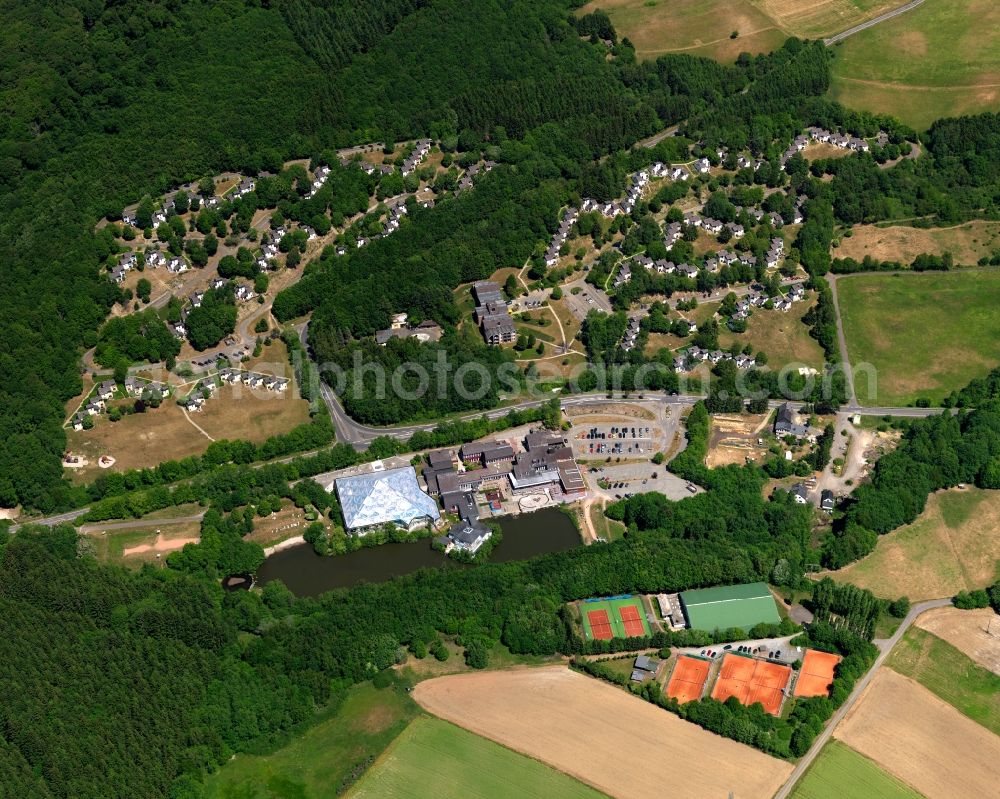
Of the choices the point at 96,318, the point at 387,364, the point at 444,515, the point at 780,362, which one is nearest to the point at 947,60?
the point at 780,362

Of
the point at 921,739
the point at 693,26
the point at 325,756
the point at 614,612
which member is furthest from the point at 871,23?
the point at 325,756

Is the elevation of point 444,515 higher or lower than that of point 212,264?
lower

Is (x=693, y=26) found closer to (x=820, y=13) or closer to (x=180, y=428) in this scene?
(x=820, y=13)

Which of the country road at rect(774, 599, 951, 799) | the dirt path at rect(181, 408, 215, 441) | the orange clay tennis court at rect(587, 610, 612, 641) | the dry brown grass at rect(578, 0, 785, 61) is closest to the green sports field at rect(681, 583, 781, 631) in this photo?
the orange clay tennis court at rect(587, 610, 612, 641)

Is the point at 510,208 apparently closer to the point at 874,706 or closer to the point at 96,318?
the point at 96,318

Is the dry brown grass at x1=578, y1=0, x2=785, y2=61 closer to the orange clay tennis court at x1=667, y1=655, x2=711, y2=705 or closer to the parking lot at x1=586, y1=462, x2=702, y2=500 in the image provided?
the parking lot at x1=586, y1=462, x2=702, y2=500

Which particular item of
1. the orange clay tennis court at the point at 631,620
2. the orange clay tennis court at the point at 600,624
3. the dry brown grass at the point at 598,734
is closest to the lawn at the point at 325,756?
the dry brown grass at the point at 598,734
